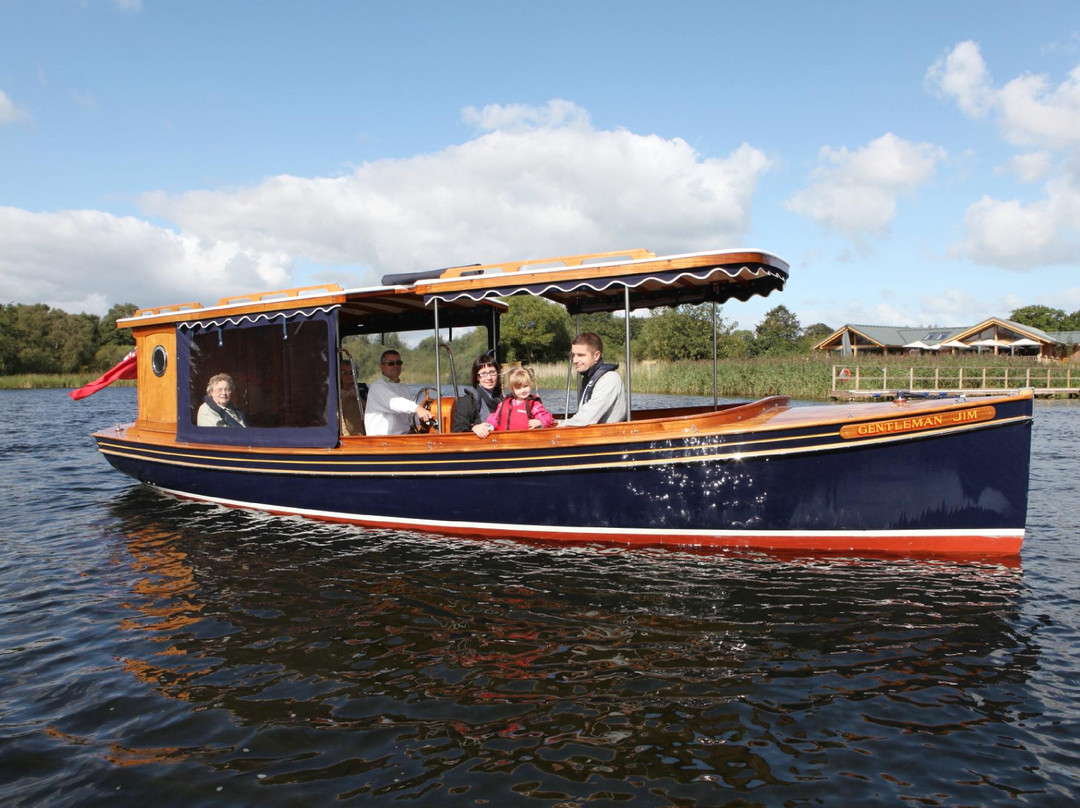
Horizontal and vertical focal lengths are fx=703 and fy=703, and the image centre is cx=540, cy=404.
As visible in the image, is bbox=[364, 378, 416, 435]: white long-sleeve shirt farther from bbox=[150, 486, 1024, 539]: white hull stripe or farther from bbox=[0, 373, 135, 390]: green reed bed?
bbox=[0, 373, 135, 390]: green reed bed

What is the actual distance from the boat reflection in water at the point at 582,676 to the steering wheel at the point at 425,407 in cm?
242

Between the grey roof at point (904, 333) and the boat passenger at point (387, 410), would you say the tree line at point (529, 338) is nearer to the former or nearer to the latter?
the boat passenger at point (387, 410)

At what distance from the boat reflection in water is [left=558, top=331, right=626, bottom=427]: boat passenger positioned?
1394 millimetres

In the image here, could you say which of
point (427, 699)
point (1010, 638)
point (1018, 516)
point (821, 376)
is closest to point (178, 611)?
point (427, 699)

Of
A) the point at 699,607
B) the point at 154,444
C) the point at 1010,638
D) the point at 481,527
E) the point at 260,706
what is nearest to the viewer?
the point at 260,706

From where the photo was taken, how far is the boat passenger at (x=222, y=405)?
31.8 feet

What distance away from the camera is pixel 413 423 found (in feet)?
30.8

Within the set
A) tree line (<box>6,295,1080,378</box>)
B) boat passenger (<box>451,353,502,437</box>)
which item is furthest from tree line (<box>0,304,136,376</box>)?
boat passenger (<box>451,353,502,437</box>)

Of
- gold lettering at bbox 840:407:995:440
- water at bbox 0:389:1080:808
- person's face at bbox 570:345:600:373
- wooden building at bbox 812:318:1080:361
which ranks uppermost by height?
wooden building at bbox 812:318:1080:361

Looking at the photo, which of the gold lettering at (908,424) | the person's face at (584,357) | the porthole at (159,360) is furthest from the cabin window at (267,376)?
the gold lettering at (908,424)

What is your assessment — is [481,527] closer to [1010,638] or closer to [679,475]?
[679,475]

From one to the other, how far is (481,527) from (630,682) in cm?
360

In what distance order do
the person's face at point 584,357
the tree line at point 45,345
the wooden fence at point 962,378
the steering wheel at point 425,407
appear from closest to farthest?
the person's face at point 584,357, the steering wheel at point 425,407, the wooden fence at point 962,378, the tree line at point 45,345

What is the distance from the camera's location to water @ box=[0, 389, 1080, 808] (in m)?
3.62
